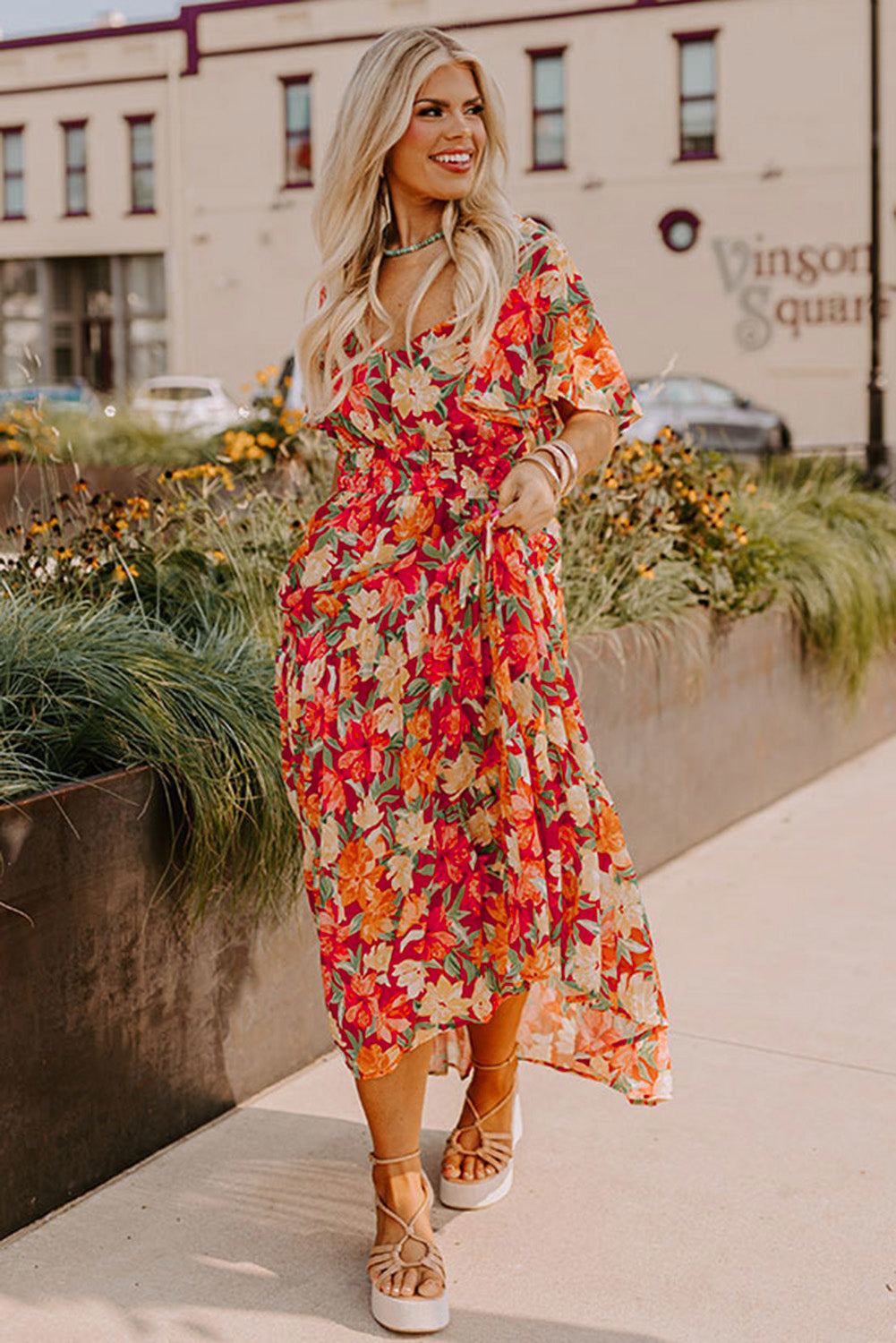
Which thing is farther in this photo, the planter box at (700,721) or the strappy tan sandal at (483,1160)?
the planter box at (700,721)

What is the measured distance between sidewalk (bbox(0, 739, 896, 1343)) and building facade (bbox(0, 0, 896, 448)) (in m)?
24.3

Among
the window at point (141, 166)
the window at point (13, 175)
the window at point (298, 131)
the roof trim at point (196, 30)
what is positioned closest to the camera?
the roof trim at point (196, 30)

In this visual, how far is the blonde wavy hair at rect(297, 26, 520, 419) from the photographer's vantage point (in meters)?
2.67

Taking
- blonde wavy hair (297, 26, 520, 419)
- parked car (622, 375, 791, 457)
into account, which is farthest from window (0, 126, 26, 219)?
blonde wavy hair (297, 26, 520, 419)

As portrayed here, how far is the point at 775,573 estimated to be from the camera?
241 inches

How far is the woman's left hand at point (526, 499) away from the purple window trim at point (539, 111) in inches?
1105

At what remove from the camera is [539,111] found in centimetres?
2950

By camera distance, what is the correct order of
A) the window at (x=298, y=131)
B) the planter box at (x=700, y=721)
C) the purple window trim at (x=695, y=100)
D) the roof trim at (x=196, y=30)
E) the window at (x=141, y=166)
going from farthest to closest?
the window at (x=141, y=166) → the window at (x=298, y=131) → the roof trim at (x=196, y=30) → the purple window trim at (x=695, y=100) → the planter box at (x=700, y=721)

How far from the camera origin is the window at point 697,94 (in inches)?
1114

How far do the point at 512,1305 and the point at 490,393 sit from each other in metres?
1.44

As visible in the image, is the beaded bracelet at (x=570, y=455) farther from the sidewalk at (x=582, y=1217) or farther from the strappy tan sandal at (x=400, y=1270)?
the sidewalk at (x=582, y=1217)

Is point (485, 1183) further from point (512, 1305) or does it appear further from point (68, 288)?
point (68, 288)

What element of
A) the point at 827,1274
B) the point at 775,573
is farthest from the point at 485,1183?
the point at 775,573

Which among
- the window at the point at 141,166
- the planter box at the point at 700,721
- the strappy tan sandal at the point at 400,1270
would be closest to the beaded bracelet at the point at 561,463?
the strappy tan sandal at the point at 400,1270
